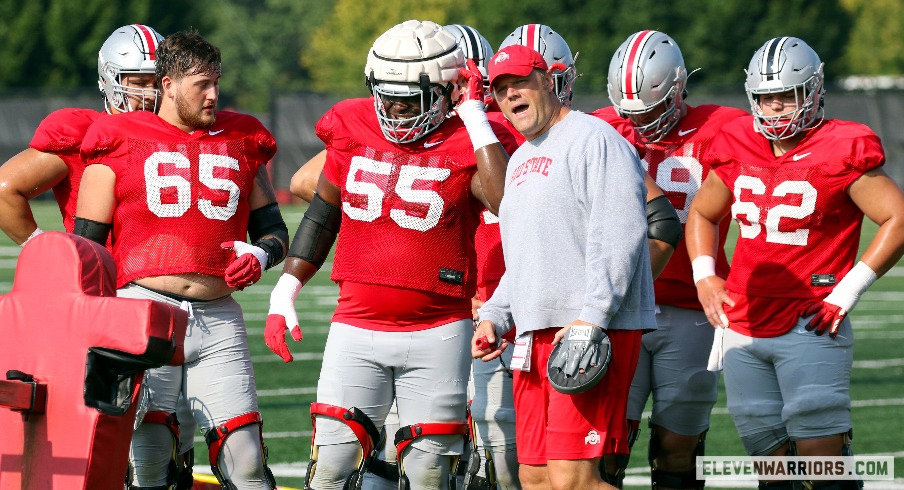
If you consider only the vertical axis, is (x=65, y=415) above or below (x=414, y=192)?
below

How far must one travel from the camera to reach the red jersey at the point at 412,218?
525 centimetres

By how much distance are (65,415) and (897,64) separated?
49.1 meters

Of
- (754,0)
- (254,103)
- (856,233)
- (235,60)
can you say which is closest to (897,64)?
(754,0)

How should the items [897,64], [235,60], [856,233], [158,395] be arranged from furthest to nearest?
[235,60]
[897,64]
[856,233]
[158,395]

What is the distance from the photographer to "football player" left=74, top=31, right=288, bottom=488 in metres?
5.35

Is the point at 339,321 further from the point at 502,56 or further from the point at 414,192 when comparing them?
the point at 502,56

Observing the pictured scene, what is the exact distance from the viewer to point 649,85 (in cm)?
628

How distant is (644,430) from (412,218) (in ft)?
13.2

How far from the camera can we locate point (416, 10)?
50.7 metres

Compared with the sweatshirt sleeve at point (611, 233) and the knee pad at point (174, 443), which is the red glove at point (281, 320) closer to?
the knee pad at point (174, 443)

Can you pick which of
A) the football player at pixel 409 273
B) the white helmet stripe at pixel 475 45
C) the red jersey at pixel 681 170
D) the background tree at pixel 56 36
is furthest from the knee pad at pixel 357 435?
the background tree at pixel 56 36

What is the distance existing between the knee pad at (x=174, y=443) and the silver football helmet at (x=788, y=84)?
2612mm

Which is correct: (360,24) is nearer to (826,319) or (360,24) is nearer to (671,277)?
(671,277)

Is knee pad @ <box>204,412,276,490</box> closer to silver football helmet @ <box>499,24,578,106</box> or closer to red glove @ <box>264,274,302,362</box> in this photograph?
red glove @ <box>264,274,302,362</box>
